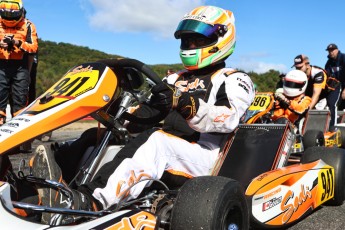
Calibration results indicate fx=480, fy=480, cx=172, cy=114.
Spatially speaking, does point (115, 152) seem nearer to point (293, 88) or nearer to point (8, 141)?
point (8, 141)

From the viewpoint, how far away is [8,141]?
199cm

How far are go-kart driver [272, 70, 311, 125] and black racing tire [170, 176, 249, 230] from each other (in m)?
3.69

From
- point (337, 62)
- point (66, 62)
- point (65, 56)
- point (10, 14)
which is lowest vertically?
point (337, 62)

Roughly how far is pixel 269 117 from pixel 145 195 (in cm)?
328

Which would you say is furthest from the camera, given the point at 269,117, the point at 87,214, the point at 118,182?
the point at 269,117

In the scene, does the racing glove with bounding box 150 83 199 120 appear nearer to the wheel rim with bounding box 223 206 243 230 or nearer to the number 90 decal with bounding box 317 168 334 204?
the wheel rim with bounding box 223 206 243 230

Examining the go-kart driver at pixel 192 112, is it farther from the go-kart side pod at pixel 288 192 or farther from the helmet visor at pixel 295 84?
the helmet visor at pixel 295 84

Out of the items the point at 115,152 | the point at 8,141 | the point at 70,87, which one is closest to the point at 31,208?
the point at 8,141

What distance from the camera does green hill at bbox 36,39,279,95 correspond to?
23.7 meters

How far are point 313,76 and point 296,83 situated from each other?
2.01 ft

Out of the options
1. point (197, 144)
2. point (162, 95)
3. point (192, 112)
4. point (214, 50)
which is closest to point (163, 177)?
point (197, 144)

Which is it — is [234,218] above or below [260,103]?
below

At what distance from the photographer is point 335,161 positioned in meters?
3.45

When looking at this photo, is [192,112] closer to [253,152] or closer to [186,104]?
[186,104]
